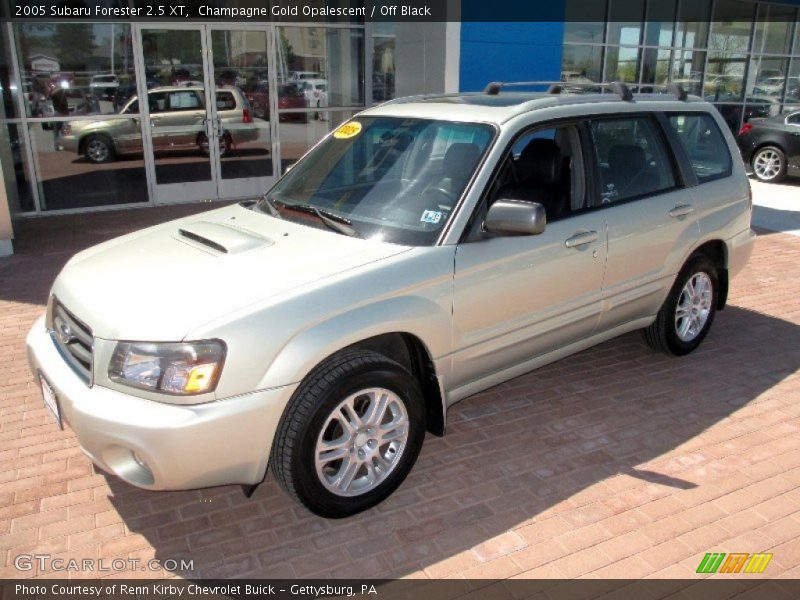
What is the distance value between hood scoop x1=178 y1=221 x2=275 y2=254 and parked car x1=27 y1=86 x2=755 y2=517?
0.7 inches

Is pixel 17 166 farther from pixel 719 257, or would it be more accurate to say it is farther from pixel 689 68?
pixel 689 68

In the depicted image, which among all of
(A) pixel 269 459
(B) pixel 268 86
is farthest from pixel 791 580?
(B) pixel 268 86

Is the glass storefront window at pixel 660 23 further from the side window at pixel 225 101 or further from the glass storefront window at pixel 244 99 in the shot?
the side window at pixel 225 101

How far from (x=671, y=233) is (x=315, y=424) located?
302 centimetres

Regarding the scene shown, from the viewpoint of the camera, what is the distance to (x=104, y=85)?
1079 centimetres

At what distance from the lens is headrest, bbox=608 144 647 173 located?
459cm

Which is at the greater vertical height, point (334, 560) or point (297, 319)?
point (297, 319)

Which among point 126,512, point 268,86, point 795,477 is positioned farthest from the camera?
point 268,86

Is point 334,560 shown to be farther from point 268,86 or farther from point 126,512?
point 268,86

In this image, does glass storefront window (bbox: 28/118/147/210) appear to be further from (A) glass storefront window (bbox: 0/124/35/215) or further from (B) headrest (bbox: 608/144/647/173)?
(B) headrest (bbox: 608/144/647/173)

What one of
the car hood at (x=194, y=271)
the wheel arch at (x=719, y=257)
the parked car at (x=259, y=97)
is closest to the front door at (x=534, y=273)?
the car hood at (x=194, y=271)

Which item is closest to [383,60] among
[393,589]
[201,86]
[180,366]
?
[201,86]

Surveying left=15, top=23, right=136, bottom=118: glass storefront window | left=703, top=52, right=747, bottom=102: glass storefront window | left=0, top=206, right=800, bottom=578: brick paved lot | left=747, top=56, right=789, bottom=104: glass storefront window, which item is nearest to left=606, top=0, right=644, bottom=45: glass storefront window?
left=703, top=52, right=747, bottom=102: glass storefront window

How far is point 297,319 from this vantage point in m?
3.03
